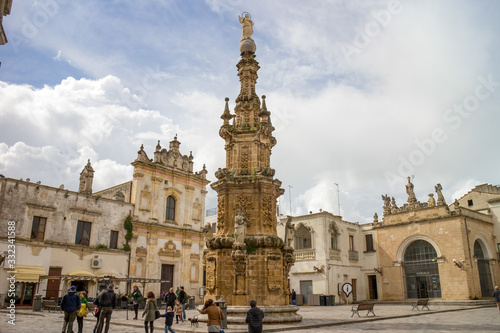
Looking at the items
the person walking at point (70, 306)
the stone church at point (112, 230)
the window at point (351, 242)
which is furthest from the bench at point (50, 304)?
the window at point (351, 242)

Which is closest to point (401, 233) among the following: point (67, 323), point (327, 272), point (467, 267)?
point (467, 267)

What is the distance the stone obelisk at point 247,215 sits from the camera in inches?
567

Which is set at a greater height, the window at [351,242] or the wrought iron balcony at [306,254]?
the window at [351,242]

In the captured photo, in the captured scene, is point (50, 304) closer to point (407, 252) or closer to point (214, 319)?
point (214, 319)

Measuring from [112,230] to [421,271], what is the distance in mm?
26319

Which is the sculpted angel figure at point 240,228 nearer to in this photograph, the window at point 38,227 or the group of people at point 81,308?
the group of people at point 81,308

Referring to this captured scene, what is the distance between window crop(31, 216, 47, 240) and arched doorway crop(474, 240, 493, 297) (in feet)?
109

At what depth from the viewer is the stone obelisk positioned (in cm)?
1439

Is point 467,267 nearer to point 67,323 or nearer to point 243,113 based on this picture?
point 243,113

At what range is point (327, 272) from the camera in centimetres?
3353

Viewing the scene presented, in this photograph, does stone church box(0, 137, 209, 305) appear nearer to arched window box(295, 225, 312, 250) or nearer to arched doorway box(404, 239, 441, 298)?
arched window box(295, 225, 312, 250)

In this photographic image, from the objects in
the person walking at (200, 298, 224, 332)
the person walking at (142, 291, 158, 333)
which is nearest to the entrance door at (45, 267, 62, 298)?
the person walking at (142, 291, 158, 333)

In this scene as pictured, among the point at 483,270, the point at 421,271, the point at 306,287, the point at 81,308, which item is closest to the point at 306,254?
the point at 306,287

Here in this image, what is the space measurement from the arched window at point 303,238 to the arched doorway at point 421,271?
8.94 metres
